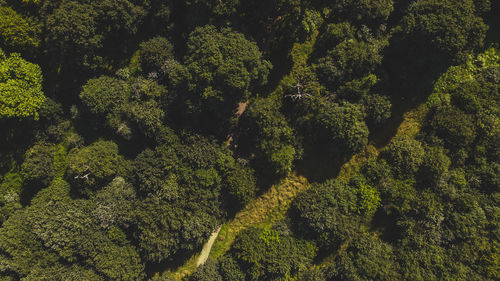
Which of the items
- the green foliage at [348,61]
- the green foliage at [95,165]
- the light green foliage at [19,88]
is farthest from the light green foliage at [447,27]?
the light green foliage at [19,88]

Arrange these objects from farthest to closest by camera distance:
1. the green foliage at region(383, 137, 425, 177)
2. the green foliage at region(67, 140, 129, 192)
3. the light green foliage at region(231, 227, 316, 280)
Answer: the green foliage at region(383, 137, 425, 177), the light green foliage at region(231, 227, 316, 280), the green foliage at region(67, 140, 129, 192)

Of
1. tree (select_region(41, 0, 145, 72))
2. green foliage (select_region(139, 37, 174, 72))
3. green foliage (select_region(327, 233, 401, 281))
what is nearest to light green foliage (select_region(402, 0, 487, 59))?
green foliage (select_region(327, 233, 401, 281))

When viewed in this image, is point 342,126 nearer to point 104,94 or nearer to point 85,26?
point 104,94

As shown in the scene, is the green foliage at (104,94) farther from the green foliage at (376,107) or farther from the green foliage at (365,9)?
the green foliage at (376,107)

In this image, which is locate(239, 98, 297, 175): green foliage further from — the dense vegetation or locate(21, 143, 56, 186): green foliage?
locate(21, 143, 56, 186): green foliage

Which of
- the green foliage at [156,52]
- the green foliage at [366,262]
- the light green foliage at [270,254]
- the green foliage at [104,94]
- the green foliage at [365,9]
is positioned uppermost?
the green foliage at [365,9]

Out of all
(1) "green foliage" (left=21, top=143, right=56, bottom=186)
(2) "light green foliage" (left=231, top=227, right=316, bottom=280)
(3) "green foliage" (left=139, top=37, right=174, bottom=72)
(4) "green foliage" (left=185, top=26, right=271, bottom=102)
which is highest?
(4) "green foliage" (left=185, top=26, right=271, bottom=102)

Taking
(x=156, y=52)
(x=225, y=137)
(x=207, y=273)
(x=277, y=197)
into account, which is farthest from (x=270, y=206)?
(x=156, y=52)
